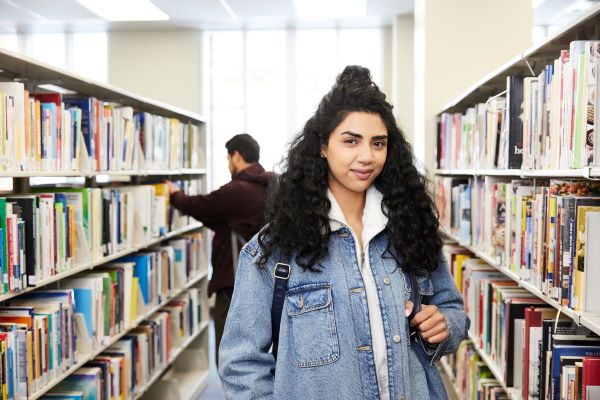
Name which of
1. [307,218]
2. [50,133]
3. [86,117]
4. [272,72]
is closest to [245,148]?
[86,117]

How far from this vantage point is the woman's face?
1591 mm

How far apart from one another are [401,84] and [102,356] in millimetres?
4753

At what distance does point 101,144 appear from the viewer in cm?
312

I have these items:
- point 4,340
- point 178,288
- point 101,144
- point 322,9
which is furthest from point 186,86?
point 4,340

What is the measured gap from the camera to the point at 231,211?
397 cm

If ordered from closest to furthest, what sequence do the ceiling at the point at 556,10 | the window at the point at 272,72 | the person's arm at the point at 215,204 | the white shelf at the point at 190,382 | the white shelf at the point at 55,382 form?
the white shelf at the point at 55,382 < the person's arm at the point at 215,204 < the white shelf at the point at 190,382 < the ceiling at the point at 556,10 < the window at the point at 272,72

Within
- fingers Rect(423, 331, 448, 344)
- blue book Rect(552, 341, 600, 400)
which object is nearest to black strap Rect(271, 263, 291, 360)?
fingers Rect(423, 331, 448, 344)

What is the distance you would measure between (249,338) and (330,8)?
5588 millimetres

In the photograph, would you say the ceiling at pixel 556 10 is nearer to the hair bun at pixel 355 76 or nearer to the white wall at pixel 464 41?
the white wall at pixel 464 41

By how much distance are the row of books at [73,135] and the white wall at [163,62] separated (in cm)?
326

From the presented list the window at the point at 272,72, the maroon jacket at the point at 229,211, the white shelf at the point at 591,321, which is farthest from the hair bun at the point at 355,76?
the window at the point at 272,72

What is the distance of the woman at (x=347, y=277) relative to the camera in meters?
1.51

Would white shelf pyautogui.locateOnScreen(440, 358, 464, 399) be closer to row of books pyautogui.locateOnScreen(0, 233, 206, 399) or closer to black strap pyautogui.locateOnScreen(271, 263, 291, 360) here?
row of books pyautogui.locateOnScreen(0, 233, 206, 399)

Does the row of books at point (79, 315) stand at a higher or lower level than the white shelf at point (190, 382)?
higher
